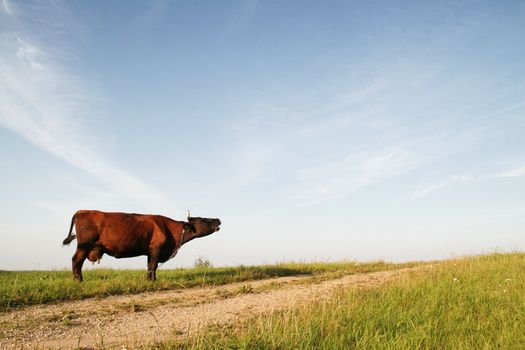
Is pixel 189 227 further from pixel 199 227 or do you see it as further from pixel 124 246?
pixel 124 246

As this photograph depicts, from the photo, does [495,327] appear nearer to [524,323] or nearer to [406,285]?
[524,323]

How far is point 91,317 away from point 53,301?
2474 millimetres

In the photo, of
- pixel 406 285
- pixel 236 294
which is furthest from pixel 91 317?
pixel 406 285

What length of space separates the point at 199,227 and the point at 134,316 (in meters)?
6.58

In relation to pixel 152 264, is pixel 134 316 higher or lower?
lower

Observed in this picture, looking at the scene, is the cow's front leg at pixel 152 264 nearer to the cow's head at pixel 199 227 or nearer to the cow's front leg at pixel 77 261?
the cow's head at pixel 199 227

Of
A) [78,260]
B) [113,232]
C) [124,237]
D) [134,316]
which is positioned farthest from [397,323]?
[78,260]

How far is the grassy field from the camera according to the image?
505cm

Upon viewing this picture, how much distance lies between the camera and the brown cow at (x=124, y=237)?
11.9 m

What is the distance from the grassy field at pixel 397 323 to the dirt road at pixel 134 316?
66 cm

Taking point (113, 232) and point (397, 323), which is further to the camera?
point (113, 232)

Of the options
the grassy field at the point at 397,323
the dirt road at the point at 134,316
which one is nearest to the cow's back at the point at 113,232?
the dirt road at the point at 134,316

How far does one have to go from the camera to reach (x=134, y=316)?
24.8 ft

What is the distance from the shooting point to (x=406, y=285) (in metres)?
8.99
